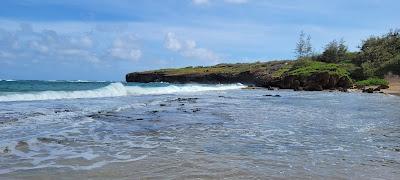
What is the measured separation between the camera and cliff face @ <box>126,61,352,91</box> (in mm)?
56406

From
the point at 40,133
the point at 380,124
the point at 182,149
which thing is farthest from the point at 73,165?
the point at 380,124

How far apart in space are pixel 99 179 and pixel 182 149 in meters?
3.25

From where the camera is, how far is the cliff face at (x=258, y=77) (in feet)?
185

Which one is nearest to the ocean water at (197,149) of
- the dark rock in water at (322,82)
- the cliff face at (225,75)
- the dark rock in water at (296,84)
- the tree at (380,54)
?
the dark rock in water at (322,82)

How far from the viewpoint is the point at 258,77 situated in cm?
9194

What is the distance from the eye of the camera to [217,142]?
1129cm

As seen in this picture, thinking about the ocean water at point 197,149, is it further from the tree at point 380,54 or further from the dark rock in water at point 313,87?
the tree at point 380,54

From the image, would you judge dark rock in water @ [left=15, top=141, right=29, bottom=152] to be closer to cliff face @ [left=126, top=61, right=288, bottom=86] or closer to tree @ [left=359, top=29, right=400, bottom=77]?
tree @ [left=359, top=29, right=400, bottom=77]

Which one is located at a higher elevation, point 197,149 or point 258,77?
point 258,77

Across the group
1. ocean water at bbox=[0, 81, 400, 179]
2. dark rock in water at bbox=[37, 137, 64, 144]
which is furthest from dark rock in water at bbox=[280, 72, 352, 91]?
dark rock in water at bbox=[37, 137, 64, 144]

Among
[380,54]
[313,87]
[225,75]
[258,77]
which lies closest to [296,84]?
[313,87]

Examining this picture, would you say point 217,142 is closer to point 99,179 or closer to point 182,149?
point 182,149

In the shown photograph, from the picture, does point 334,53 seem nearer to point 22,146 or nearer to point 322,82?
point 322,82

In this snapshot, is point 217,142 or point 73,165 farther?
point 217,142
